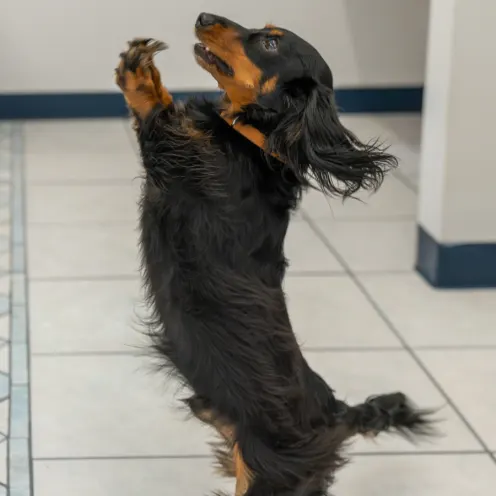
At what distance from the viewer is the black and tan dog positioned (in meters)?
1.41

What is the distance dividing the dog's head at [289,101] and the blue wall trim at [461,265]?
1485 millimetres

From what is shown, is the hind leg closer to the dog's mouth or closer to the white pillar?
the dog's mouth

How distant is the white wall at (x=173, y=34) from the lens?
4.91 metres

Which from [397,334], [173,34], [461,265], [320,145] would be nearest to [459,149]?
[461,265]

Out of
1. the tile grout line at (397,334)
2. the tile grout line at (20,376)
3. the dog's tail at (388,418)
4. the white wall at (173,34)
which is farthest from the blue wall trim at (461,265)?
the white wall at (173,34)

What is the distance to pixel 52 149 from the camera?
14.4 feet

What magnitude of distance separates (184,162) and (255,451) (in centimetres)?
46

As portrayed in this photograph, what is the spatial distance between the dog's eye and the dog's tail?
644 millimetres

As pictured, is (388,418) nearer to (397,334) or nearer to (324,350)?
(324,350)

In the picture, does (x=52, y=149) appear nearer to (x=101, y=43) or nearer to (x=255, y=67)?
(x=101, y=43)

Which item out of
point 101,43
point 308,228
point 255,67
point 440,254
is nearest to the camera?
point 255,67

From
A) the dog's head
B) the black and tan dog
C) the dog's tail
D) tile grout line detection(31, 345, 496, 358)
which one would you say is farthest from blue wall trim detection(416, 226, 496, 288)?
the dog's head

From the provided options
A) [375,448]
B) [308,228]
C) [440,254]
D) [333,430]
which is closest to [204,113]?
[333,430]

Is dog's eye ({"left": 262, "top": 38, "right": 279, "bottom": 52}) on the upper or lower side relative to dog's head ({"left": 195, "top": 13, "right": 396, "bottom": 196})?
upper
